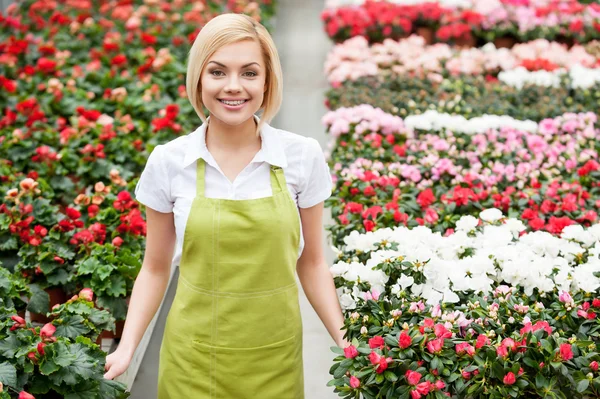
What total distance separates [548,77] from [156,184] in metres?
4.84

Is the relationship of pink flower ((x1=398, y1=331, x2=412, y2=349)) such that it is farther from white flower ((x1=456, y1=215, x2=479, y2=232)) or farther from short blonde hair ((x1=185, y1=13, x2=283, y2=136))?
→ white flower ((x1=456, y1=215, x2=479, y2=232))

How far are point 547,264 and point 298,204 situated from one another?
93 centimetres

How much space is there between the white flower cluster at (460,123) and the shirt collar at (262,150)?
2783mm

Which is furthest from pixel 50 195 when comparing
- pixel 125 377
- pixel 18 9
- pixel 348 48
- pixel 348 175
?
pixel 18 9

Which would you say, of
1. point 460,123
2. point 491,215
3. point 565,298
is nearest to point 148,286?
point 565,298

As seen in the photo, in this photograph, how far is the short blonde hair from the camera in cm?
168

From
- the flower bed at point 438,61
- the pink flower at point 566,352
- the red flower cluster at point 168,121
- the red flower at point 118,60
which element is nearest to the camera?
the pink flower at point 566,352

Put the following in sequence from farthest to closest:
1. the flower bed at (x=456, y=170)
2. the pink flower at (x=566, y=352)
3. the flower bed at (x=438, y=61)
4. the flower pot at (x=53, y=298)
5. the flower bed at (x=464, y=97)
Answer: the flower bed at (x=438, y=61) < the flower bed at (x=464, y=97) < the flower bed at (x=456, y=170) < the flower pot at (x=53, y=298) < the pink flower at (x=566, y=352)

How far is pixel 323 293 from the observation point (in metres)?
1.95

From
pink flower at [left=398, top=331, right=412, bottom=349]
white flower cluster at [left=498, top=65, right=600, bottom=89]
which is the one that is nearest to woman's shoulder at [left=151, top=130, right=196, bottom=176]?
pink flower at [left=398, top=331, right=412, bottom=349]

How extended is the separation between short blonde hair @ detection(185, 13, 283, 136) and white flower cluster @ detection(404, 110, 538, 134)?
9.21 feet

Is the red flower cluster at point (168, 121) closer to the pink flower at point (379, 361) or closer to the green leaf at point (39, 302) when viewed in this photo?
the green leaf at point (39, 302)

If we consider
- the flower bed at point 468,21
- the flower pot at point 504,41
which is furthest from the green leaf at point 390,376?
the flower pot at point 504,41

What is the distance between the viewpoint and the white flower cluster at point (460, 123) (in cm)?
448
